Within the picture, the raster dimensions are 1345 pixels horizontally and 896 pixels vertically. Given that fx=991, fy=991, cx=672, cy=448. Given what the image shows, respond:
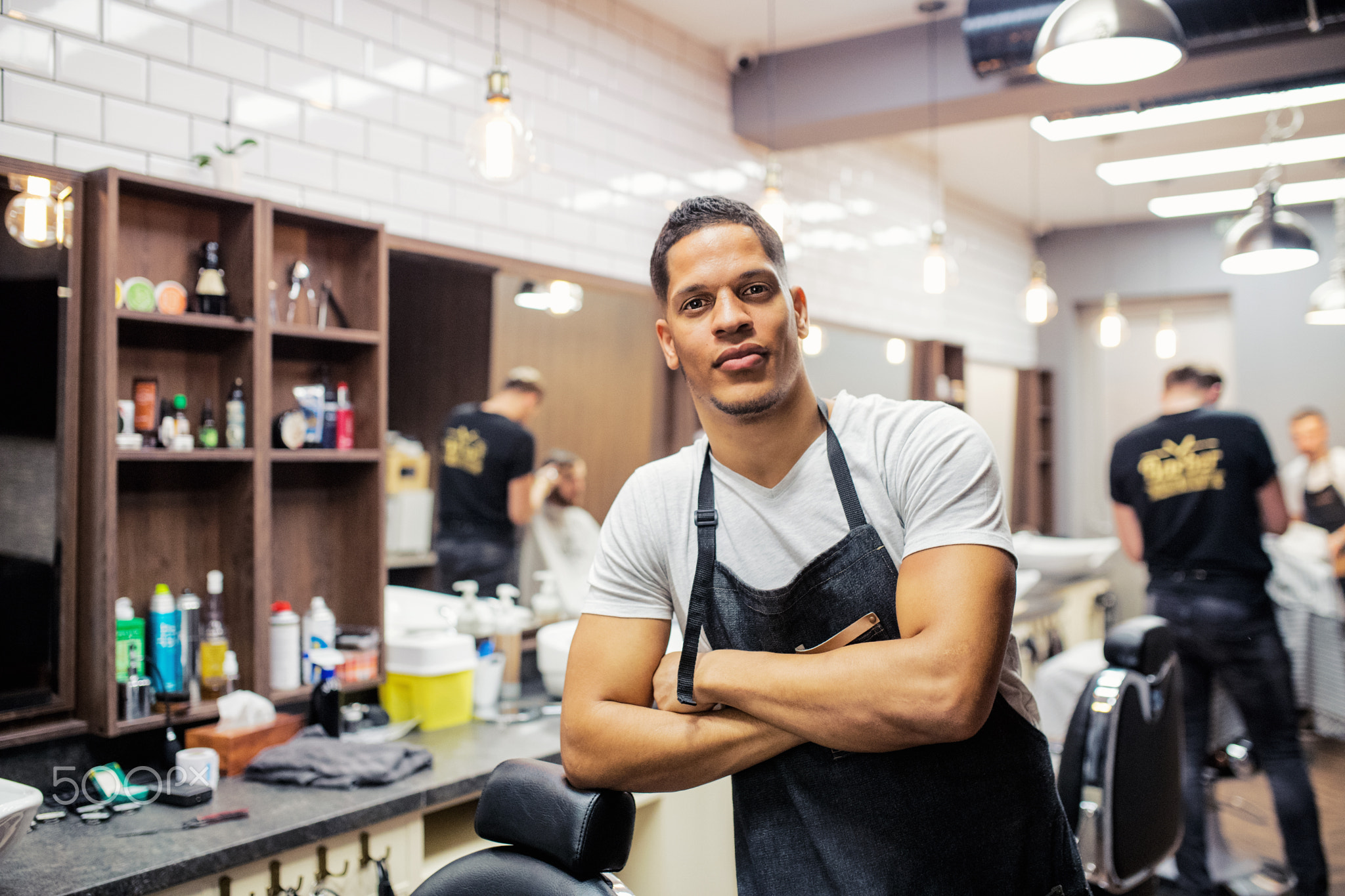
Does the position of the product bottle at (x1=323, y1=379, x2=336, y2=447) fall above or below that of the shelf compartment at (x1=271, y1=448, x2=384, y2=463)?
above

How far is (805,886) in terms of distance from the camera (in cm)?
139

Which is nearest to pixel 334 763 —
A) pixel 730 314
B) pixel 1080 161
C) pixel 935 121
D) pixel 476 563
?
pixel 476 563

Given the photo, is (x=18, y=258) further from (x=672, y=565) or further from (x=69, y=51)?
(x=672, y=565)

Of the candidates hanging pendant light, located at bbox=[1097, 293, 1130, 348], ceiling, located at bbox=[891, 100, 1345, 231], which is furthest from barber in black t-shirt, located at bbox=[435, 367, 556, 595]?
hanging pendant light, located at bbox=[1097, 293, 1130, 348]

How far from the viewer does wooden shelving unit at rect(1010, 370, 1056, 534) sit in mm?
7648

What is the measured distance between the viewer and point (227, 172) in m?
2.38

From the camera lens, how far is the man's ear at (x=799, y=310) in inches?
60.8

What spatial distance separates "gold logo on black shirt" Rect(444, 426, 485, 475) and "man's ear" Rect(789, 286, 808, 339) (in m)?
1.74

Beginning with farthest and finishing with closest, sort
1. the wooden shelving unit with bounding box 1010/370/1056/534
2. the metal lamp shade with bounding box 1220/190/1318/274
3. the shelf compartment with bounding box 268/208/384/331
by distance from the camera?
1. the wooden shelving unit with bounding box 1010/370/1056/534
2. the metal lamp shade with bounding box 1220/190/1318/274
3. the shelf compartment with bounding box 268/208/384/331

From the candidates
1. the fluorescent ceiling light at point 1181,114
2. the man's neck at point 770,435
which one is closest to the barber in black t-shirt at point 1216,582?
the fluorescent ceiling light at point 1181,114

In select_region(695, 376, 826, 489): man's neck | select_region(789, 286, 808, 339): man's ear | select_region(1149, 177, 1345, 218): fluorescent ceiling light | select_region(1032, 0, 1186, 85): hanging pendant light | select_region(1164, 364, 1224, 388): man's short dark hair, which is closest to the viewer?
select_region(695, 376, 826, 489): man's neck

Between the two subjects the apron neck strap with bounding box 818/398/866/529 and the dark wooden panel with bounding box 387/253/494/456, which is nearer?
the apron neck strap with bounding box 818/398/866/529

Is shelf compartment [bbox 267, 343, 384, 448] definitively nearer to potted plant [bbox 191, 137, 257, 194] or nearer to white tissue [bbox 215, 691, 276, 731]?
potted plant [bbox 191, 137, 257, 194]

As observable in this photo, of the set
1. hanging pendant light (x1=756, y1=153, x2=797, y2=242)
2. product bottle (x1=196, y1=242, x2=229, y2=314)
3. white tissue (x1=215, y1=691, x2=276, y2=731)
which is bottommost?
white tissue (x1=215, y1=691, x2=276, y2=731)
